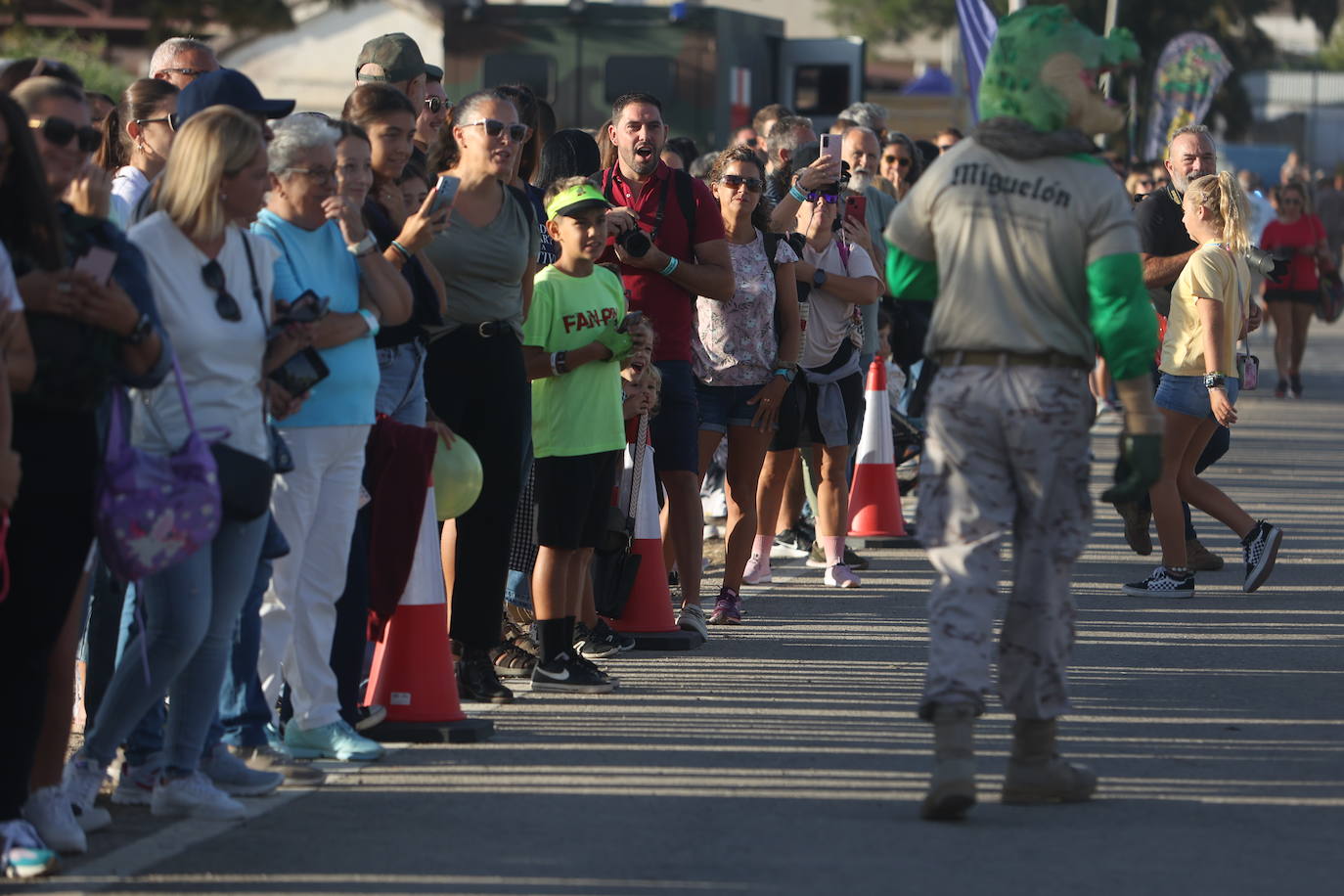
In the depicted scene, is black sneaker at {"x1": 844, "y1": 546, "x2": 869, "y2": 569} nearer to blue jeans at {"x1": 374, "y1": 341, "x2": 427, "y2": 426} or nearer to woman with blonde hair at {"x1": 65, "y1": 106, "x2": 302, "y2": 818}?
blue jeans at {"x1": 374, "y1": 341, "x2": 427, "y2": 426}

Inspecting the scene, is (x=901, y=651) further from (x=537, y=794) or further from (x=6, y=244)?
(x=6, y=244)

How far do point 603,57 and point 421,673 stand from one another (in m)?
14.3

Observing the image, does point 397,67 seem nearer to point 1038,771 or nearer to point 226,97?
point 226,97

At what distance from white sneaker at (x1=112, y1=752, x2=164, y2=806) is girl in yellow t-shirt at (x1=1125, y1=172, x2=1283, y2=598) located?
5.72 meters

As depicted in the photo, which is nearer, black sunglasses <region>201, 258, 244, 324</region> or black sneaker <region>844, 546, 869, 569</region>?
black sunglasses <region>201, 258, 244, 324</region>

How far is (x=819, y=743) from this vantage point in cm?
691

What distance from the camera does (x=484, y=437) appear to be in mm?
7453

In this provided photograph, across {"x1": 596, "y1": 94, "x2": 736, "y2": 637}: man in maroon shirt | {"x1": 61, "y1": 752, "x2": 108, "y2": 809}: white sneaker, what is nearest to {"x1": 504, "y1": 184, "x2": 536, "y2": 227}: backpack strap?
{"x1": 596, "y1": 94, "x2": 736, "y2": 637}: man in maroon shirt

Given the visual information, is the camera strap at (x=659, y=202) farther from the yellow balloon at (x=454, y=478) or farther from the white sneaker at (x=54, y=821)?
the white sneaker at (x=54, y=821)

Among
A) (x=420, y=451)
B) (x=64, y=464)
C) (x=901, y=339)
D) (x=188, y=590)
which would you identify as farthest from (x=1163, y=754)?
(x=901, y=339)

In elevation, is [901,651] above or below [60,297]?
below

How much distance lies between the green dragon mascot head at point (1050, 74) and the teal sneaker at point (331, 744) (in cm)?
263

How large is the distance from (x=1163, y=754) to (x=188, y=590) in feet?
10.2

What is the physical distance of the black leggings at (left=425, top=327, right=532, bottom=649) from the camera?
7.38 metres
